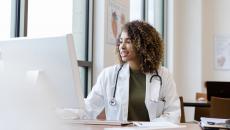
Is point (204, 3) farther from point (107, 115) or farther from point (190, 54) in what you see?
point (107, 115)

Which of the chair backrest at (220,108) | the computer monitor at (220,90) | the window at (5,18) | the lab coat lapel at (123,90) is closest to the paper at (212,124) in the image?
the lab coat lapel at (123,90)

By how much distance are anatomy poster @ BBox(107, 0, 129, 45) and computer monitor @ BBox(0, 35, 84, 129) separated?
251 centimetres

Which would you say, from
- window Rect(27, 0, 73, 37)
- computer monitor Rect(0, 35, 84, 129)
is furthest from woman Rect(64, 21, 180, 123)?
computer monitor Rect(0, 35, 84, 129)

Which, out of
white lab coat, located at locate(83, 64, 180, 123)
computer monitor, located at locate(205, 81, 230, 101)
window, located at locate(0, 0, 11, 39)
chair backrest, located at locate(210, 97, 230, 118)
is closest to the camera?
white lab coat, located at locate(83, 64, 180, 123)

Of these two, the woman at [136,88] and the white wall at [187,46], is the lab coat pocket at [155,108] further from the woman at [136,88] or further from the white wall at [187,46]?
the white wall at [187,46]

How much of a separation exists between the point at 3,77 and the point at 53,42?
34 centimetres

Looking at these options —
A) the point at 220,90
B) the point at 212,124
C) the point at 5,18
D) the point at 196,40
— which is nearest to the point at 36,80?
the point at 212,124

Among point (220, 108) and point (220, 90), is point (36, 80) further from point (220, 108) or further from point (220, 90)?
point (220, 90)

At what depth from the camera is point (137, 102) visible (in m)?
2.12

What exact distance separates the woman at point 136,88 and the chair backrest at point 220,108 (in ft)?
3.19

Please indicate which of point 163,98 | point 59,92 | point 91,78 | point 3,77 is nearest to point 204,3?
point 91,78

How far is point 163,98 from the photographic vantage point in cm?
209

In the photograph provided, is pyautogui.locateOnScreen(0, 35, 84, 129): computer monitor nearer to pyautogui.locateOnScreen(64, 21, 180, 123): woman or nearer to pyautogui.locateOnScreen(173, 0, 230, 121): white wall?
pyautogui.locateOnScreen(64, 21, 180, 123): woman

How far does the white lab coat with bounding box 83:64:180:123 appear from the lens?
6.73ft
